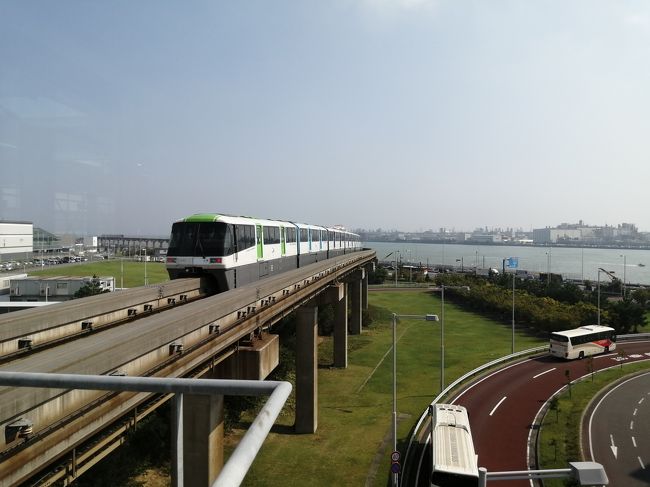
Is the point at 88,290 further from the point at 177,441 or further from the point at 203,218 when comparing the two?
the point at 177,441

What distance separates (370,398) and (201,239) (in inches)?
633

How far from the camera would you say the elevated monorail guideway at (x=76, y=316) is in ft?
36.7

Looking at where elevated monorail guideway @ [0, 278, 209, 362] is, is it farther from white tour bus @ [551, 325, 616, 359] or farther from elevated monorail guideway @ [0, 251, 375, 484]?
white tour bus @ [551, 325, 616, 359]

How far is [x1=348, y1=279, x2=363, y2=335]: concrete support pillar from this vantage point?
5469 centimetres

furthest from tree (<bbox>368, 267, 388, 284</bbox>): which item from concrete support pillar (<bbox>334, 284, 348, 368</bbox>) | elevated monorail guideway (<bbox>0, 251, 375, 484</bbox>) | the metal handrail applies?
the metal handrail

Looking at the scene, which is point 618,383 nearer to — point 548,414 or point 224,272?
point 548,414

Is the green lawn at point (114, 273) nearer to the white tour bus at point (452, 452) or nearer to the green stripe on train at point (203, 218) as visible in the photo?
the green stripe on train at point (203, 218)

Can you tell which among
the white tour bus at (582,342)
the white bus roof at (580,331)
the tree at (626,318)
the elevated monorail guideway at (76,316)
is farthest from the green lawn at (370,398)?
the tree at (626,318)

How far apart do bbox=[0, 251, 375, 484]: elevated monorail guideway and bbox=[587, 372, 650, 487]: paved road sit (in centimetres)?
1686

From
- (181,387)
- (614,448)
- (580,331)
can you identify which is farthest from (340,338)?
(181,387)

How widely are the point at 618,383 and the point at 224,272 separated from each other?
27611mm

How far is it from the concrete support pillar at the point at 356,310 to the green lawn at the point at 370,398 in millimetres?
1104

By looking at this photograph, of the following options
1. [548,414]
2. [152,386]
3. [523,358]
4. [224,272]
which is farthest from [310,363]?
[152,386]

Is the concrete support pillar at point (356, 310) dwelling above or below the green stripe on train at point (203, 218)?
below
